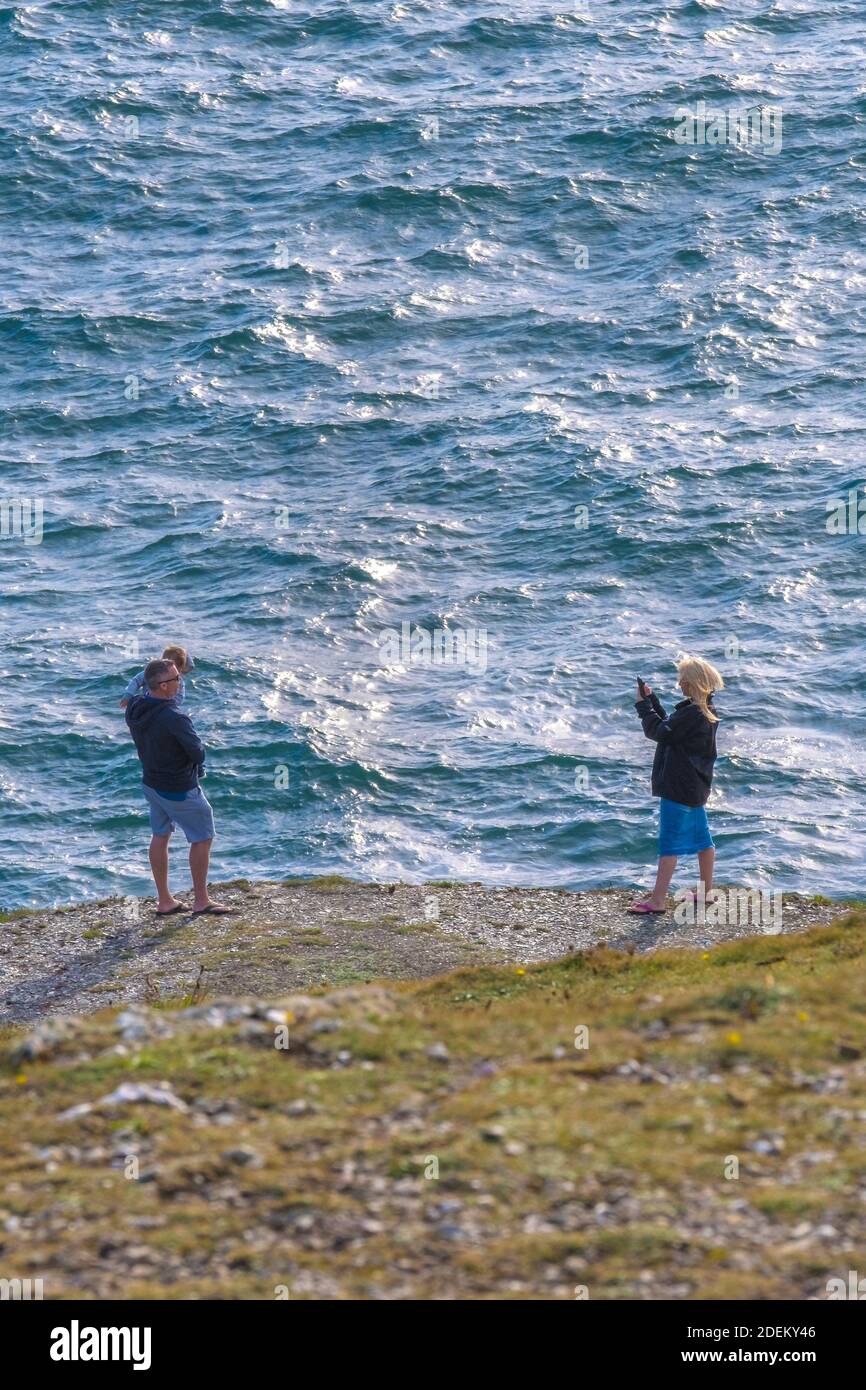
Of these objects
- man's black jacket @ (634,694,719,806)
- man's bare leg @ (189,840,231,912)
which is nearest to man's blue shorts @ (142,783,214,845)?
man's bare leg @ (189,840,231,912)

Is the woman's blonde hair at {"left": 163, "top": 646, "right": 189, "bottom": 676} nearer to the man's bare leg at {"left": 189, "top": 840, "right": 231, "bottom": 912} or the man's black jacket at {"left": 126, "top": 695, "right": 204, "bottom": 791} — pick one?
the man's black jacket at {"left": 126, "top": 695, "right": 204, "bottom": 791}

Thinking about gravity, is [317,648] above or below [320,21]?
below

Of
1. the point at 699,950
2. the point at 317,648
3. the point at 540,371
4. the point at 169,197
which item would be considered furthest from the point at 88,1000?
the point at 169,197

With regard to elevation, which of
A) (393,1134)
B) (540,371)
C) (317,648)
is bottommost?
(317,648)

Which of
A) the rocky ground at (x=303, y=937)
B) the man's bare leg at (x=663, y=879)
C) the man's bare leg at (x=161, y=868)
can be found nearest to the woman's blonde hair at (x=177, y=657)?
the man's bare leg at (x=161, y=868)

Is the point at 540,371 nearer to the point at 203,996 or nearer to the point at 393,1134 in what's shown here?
the point at 203,996

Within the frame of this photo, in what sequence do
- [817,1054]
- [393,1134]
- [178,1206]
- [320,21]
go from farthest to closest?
1. [320,21]
2. [817,1054]
3. [393,1134]
4. [178,1206]

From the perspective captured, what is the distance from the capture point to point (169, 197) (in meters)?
62.8

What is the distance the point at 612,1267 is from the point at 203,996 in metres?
8.70

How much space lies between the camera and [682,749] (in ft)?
63.7

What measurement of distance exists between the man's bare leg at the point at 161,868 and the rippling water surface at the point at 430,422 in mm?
7713

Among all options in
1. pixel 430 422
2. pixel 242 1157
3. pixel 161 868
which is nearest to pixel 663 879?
pixel 161 868

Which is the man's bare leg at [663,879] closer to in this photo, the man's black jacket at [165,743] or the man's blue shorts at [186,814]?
the man's blue shorts at [186,814]
